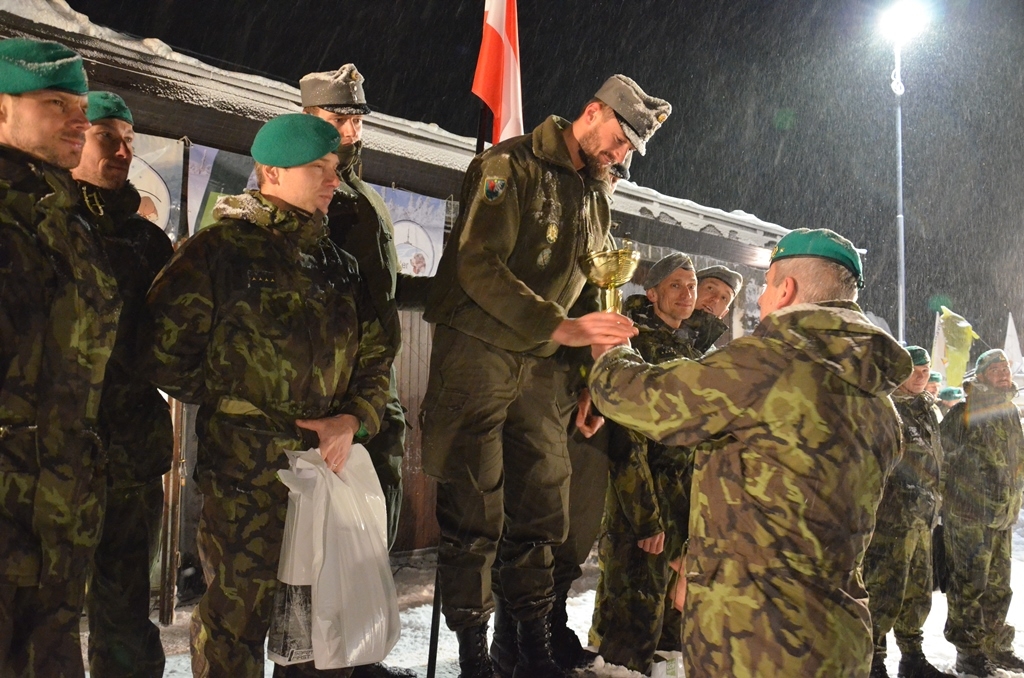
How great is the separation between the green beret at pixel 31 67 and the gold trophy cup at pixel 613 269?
1.89 m

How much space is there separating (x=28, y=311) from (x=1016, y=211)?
35.2 m

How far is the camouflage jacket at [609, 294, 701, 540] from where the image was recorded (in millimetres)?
4344

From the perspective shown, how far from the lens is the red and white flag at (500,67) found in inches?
192

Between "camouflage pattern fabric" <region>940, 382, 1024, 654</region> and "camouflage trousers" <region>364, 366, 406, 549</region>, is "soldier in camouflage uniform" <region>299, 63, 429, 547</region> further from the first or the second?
"camouflage pattern fabric" <region>940, 382, 1024, 654</region>

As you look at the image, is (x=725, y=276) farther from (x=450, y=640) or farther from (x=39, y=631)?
(x=39, y=631)

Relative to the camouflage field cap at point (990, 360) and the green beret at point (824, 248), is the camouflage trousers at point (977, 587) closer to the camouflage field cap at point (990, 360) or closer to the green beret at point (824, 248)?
the camouflage field cap at point (990, 360)

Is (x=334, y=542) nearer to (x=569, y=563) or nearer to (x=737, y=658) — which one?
(x=737, y=658)

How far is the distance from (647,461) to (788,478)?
6.42ft

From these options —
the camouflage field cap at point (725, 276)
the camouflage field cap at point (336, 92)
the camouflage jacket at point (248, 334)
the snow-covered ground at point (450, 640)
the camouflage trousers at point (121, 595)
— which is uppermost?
the camouflage field cap at point (336, 92)

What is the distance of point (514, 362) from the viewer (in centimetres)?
369

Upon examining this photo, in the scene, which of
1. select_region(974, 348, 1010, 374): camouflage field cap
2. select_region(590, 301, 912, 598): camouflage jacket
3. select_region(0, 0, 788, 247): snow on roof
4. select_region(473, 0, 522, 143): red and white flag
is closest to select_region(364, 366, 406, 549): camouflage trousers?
select_region(590, 301, 912, 598): camouflage jacket

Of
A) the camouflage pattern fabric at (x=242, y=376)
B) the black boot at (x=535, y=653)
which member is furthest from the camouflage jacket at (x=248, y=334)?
the black boot at (x=535, y=653)

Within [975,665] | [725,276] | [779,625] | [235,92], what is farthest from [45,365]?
[975,665]

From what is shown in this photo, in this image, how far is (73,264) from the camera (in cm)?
241
